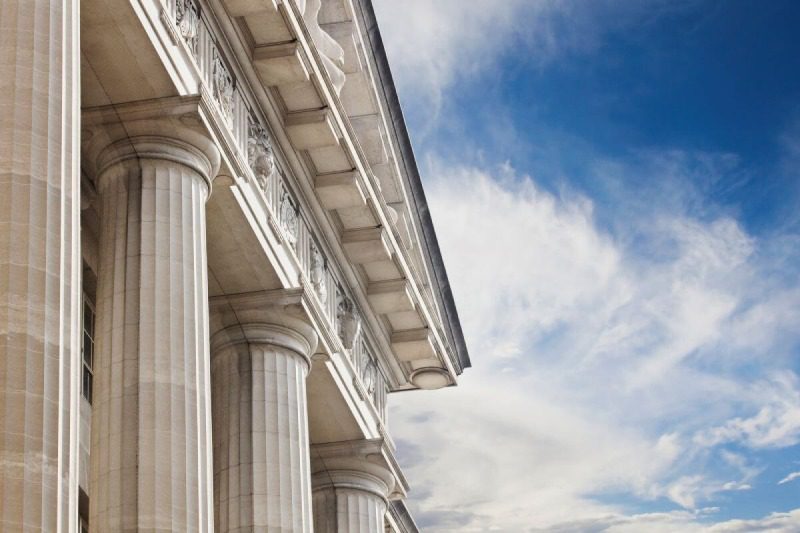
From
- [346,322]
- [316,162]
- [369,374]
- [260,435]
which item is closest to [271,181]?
[316,162]

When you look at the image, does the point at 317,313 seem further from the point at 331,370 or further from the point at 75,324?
the point at 75,324

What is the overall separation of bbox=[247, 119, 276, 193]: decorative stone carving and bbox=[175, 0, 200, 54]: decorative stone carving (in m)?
3.64

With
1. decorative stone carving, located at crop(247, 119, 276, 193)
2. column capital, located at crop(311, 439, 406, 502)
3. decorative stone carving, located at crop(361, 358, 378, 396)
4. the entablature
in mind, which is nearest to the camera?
the entablature

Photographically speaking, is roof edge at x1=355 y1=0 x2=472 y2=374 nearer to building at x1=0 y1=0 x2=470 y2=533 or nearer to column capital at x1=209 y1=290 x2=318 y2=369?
building at x1=0 y1=0 x2=470 y2=533

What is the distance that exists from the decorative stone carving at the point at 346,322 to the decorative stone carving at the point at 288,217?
4367mm

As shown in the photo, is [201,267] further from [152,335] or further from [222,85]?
[222,85]

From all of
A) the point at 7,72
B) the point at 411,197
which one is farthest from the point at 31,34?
the point at 411,197

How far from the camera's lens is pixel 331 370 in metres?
39.6

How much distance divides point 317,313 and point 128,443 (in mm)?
10870

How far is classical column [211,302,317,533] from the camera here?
115 ft

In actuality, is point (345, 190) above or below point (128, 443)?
above

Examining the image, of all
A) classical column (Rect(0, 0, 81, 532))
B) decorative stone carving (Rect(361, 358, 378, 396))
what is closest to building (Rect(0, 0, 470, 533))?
classical column (Rect(0, 0, 81, 532))

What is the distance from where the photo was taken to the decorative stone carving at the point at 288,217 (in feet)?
120

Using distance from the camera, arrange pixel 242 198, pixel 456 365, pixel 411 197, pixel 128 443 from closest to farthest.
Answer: pixel 128 443 < pixel 242 198 < pixel 411 197 < pixel 456 365
